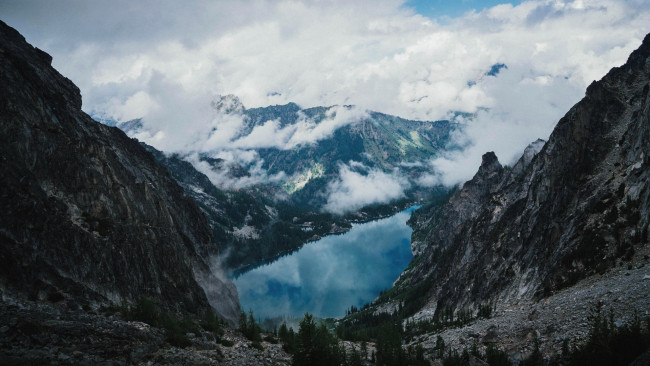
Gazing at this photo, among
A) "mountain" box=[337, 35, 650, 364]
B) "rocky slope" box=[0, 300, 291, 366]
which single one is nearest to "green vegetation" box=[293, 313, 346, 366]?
"rocky slope" box=[0, 300, 291, 366]

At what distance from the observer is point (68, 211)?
58906 mm

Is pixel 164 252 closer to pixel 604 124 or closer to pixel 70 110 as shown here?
pixel 70 110

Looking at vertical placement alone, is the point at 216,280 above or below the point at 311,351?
above

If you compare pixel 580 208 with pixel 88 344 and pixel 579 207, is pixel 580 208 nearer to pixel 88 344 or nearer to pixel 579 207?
pixel 579 207

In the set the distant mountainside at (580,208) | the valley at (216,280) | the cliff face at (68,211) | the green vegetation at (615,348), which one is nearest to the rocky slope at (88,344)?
the valley at (216,280)

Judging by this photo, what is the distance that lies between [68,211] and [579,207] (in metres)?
88.2

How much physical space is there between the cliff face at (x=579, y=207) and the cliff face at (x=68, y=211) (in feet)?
211

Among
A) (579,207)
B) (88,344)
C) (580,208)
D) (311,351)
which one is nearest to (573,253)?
(580,208)

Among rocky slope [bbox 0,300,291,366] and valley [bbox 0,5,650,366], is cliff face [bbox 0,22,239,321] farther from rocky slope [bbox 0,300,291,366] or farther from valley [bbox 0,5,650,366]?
rocky slope [bbox 0,300,291,366]

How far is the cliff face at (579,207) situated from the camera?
2042 inches

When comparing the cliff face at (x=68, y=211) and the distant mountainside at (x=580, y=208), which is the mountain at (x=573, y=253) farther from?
the cliff face at (x=68, y=211)

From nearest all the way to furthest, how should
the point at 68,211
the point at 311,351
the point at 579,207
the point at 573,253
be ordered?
the point at 311,351 < the point at 573,253 < the point at 68,211 < the point at 579,207

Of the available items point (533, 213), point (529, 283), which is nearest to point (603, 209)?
point (529, 283)

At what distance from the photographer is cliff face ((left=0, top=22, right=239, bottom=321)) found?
42.9 meters
